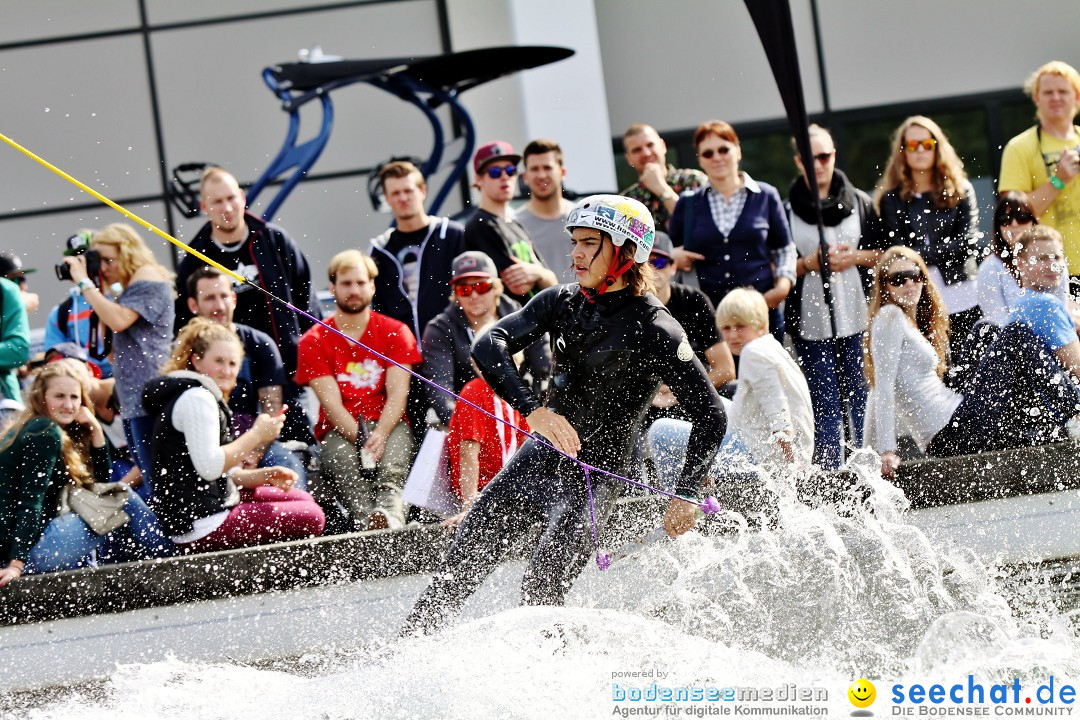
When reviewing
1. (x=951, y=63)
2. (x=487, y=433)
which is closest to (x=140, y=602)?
(x=487, y=433)

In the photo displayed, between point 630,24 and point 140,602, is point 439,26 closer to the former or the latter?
point 630,24

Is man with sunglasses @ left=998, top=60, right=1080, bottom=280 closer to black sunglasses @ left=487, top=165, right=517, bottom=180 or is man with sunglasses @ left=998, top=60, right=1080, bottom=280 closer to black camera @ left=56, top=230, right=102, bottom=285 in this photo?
black sunglasses @ left=487, top=165, right=517, bottom=180

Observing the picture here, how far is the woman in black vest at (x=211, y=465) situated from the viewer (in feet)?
22.0

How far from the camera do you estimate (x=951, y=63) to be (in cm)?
1152

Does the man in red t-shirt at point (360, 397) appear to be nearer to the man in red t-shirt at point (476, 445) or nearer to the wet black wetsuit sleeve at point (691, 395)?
the man in red t-shirt at point (476, 445)

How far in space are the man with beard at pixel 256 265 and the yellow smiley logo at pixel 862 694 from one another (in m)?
3.75

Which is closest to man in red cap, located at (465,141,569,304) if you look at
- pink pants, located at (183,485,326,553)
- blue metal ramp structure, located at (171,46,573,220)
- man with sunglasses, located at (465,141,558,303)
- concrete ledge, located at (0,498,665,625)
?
man with sunglasses, located at (465,141,558,303)

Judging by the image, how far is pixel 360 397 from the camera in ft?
24.0

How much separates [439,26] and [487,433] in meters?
5.55

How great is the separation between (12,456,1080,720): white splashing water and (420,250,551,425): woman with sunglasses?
3.86 ft

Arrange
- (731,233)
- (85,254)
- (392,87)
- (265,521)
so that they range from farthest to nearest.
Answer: (392,87) < (731,233) < (85,254) < (265,521)

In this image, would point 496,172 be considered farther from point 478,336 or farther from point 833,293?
point 833,293

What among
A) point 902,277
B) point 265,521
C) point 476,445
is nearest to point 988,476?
point 902,277

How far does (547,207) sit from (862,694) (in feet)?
13.0
